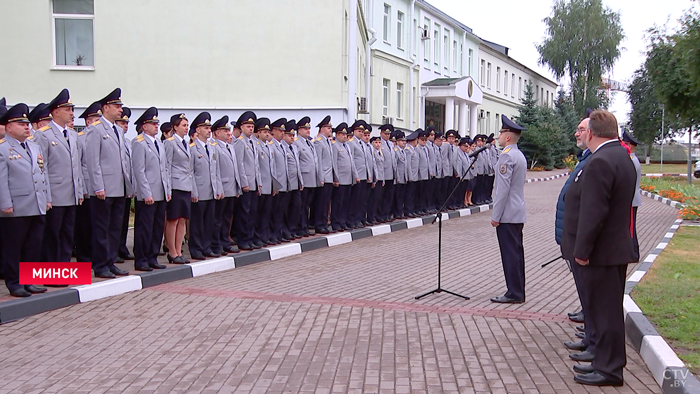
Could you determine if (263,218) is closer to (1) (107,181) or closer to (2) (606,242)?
(1) (107,181)

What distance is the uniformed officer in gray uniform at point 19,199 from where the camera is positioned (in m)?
7.60

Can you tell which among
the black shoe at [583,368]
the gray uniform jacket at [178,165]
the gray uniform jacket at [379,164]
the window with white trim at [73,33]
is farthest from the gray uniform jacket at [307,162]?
the window with white trim at [73,33]

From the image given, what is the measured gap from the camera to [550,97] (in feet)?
232

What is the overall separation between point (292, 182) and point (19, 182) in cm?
590

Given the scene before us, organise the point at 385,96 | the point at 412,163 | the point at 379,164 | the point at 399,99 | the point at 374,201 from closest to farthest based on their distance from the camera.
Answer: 1. the point at 379,164
2. the point at 374,201
3. the point at 412,163
4. the point at 385,96
5. the point at 399,99

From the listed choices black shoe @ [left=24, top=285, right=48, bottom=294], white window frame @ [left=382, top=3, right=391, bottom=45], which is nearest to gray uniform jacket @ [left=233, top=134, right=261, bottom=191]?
black shoe @ [left=24, top=285, right=48, bottom=294]

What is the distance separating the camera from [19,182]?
302 inches

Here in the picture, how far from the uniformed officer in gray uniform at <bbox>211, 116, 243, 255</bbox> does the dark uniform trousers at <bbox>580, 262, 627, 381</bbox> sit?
709 cm

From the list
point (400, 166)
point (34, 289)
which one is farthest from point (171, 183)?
point (400, 166)

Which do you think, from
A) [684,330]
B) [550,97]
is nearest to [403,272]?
[684,330]

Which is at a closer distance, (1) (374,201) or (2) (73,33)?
(1) (374,201)

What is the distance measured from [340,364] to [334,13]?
16336 millimetres

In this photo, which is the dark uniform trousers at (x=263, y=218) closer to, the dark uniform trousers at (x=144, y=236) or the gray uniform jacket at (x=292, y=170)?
the gray uniform jacket at (x=292, y=170)

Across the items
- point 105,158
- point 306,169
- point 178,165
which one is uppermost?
point 105,158
